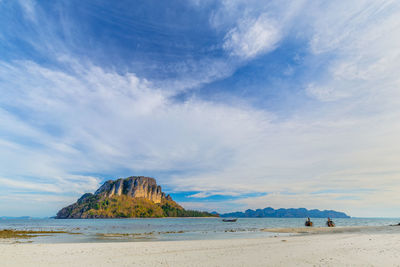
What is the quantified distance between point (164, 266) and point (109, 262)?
542cm

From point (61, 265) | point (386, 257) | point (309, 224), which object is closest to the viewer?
point (61, 265)

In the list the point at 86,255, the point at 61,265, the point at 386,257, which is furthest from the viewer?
the point at 86,255

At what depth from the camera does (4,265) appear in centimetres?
1911

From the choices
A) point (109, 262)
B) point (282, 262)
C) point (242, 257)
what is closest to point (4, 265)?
point (109, 262)

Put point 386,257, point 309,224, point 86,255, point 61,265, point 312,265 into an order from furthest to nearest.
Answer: point 309,224
point 86,255
point 386,257
point 61,265
point 312,265

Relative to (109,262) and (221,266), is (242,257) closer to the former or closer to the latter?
(221,266)

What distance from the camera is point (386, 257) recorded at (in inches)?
825

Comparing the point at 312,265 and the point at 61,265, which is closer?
the point at 312,265

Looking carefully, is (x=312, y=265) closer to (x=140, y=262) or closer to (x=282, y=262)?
(x=282, y=262)

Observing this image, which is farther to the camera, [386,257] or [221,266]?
[386,257]

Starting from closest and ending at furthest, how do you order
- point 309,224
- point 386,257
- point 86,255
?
1. point 386,257
2. point 86,255
3. point 309,224

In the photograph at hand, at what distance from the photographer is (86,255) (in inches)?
935

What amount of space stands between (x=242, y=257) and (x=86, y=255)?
630 inches

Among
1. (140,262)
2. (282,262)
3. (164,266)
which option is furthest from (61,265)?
(282,262)
